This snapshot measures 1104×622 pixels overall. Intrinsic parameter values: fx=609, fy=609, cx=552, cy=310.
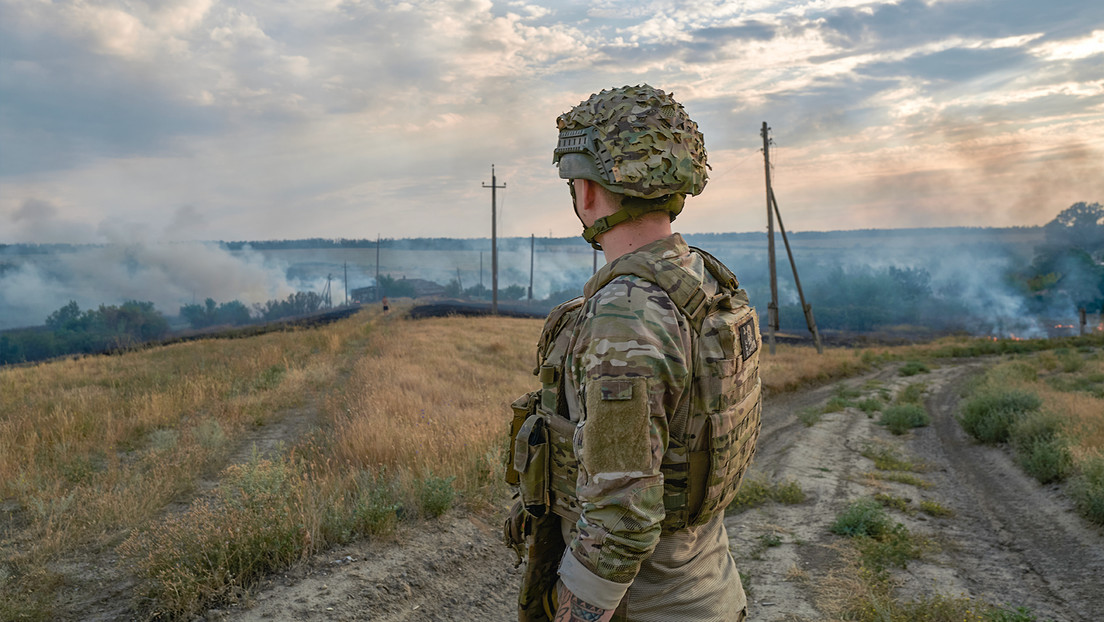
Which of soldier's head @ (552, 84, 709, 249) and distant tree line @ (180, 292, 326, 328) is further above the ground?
soldier's head @ (552, 84, 709, 249)

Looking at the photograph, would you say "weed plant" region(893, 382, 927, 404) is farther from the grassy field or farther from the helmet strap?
the helmet strap

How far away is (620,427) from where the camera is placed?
140 centimetres

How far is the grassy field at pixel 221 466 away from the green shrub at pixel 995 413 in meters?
1.01

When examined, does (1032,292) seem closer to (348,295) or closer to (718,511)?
(718,511)

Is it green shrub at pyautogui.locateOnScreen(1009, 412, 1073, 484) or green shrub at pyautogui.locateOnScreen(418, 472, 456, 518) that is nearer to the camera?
green shrub at pyautogui.locateOnScreen(418, 472, 456, 518)

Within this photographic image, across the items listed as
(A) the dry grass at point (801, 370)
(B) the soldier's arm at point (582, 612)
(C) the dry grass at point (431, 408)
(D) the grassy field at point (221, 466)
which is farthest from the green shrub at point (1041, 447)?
(B) the soldier's arm at point (582, 612)

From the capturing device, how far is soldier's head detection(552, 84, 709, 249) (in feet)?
5.67

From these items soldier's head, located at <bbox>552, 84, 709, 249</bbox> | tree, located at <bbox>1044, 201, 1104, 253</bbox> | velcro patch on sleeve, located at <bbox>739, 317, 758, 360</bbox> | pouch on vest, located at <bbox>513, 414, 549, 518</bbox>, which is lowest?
pouch on vest, located at <bbox>513, 414, 549, 518</bbox>

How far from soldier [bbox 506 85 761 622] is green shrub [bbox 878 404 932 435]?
10867 mm

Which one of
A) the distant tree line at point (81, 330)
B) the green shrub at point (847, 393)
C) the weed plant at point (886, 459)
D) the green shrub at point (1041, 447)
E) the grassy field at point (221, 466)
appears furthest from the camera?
the distant tree line at point (81, 330)

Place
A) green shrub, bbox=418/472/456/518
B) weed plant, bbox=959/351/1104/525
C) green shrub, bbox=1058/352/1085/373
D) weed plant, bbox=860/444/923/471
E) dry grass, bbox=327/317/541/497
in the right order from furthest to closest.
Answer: green shrub, bbox=1058/352/1085/373, weed plant, bbox=860/444/923/471, weed plant, bbox=959/351/1104/525, dry grass, bbox=327/317/541/497, green shrub, bbox=418/472/456/518

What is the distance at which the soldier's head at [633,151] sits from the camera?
68.1 inches

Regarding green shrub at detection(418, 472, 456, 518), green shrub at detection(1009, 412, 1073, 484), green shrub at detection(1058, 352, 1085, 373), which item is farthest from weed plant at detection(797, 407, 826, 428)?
green shrub at detection(1058, 352, 1085, 373)

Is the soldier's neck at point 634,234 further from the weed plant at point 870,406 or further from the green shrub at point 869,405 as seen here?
the green shrub at point 869,405
